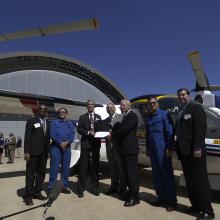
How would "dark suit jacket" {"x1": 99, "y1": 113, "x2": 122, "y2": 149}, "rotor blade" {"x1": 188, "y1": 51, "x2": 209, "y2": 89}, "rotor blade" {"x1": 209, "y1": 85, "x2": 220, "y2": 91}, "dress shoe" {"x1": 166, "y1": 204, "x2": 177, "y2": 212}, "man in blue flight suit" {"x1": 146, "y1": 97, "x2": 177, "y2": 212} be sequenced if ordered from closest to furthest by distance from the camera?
A: "dress shoe" {"x1": 166, "y1": 204, "x2": 177, "y2": 212}
"man in blue flight suit" {"x1": 146, "y1": 97, "x2": 177, "y2": 212}
"dark suit jacket" {"x1": 99, "y1": 113, "x2": 122, "y2": 149}
"rotor blade" {"x1": 188, "y1": 51, "x2": 209, "y2": 89}
"rotor blade" {"x1": 209, "y1": 85, "x2": 220, "y2": 91}

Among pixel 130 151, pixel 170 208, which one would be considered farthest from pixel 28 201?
pixel 170 208

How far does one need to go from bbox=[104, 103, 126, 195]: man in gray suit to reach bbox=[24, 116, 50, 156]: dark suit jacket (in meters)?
1.36

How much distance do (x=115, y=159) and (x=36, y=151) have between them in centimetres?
162

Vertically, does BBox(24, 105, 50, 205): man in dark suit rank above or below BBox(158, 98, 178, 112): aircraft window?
below

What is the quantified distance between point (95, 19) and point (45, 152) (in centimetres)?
283

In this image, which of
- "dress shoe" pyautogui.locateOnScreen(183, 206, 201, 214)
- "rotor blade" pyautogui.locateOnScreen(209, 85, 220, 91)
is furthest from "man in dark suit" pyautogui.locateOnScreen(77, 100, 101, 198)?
"rotor blade" pyautogui.locateOnScreen(209, 85, 220, 91)

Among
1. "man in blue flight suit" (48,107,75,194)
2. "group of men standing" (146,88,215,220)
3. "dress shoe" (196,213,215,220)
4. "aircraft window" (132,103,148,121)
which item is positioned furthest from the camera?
"aircraft window" (132,103,148,121)

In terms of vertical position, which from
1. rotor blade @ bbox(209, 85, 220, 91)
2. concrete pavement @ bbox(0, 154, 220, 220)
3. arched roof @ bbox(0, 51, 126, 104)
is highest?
arched roof @ bbox(0, 51, 126, 104)

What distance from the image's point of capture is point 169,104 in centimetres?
689

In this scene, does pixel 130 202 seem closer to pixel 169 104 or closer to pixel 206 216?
pixel 206 216

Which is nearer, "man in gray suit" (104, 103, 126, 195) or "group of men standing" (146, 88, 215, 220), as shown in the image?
"group of men standing" (146, 88, 215, 220)

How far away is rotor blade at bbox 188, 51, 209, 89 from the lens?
877 cm

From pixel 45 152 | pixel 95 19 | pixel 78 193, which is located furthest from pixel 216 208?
pixel 95 19

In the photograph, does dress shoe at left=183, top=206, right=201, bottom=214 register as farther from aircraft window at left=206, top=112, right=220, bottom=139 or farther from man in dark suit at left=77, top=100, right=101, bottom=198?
man in dark suit at left=77, top=100, right=101, bottom=198
